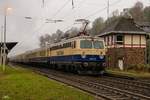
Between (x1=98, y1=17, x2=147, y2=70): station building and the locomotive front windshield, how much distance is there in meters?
17.8

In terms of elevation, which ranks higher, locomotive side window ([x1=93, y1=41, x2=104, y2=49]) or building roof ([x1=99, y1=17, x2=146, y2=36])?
building roof ([x1=99, y1=17, x2=146, y2=36])

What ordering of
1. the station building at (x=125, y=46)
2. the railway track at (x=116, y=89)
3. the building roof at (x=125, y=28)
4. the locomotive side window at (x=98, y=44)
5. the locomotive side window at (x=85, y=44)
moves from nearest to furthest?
the railway track at (x=116, y=89), the locomotive side window at (x=85, y=44), the locomotive side window at (x=98, y=44), the station building at (x=125, y=46), the building roof at (x=125, y=28)

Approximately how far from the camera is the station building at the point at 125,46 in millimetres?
54500

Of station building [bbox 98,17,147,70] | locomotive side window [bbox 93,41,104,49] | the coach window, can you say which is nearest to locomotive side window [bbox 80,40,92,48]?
locomotive side window [bbox 93,41,104,49]

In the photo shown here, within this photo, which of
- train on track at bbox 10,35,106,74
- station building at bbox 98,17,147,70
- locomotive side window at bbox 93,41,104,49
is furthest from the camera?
station building at bbox 98,17,147,70

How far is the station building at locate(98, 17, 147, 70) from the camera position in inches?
2146

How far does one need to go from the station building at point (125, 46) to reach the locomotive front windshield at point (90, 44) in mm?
17757

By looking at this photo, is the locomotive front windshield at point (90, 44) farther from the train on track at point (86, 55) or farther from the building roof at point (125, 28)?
the building roof at point (125, 28)

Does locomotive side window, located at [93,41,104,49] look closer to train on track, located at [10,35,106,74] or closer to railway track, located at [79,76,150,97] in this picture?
train on track, located at [10,35,106,74]

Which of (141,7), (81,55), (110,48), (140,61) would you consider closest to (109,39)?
(110,48)

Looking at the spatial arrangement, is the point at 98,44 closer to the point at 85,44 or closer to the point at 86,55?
the point at 85,44

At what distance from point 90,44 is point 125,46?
1912 cm

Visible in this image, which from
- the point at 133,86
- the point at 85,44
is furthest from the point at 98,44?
the point at 133,86

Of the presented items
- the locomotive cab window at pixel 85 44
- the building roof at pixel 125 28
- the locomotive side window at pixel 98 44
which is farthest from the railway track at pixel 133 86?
the building roof at pixel 125 28
